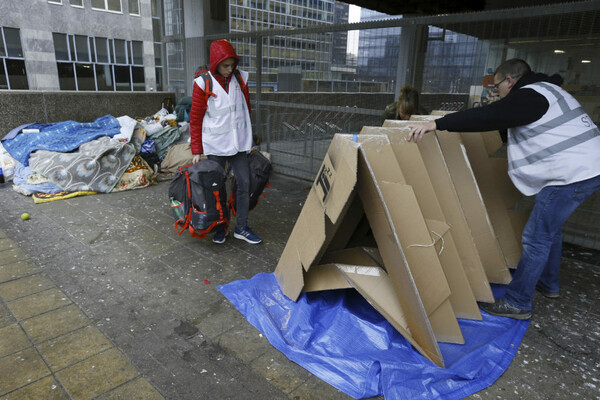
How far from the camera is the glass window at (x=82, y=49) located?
23.9 metres

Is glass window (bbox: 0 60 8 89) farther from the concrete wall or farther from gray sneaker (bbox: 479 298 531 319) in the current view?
gray sneaker (bbox: 479 298 531 319)

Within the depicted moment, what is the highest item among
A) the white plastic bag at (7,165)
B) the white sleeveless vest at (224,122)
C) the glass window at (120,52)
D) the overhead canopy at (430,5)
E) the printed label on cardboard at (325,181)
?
the overhead canopy at (430,5)

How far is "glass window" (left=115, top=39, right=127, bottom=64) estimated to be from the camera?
81.6ft

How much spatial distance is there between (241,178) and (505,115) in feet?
7.90

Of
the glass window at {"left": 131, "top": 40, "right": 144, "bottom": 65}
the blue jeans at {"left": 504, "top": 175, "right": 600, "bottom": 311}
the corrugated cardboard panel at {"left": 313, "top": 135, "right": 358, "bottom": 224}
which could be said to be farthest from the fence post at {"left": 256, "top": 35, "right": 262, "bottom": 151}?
the glass window at {"left": 131, "top": 40, "right": 144, "bottom": 65}

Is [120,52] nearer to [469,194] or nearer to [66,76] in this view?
[66,76]

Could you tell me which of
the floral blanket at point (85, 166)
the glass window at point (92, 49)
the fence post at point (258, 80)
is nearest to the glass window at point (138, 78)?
the glass window at point (92, 49)

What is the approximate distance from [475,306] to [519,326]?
0.32 meters

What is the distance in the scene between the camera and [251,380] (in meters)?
2.20

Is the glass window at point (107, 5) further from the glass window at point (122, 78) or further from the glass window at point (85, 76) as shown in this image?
the glass window at point (85, 76)

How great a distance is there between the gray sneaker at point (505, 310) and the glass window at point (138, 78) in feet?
88.5

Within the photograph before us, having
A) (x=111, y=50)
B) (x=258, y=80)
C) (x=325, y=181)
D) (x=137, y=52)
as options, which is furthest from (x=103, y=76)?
(x=325, y=181)

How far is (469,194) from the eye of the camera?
304cm

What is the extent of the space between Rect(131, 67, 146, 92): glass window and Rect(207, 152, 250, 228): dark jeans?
24.8 meters
